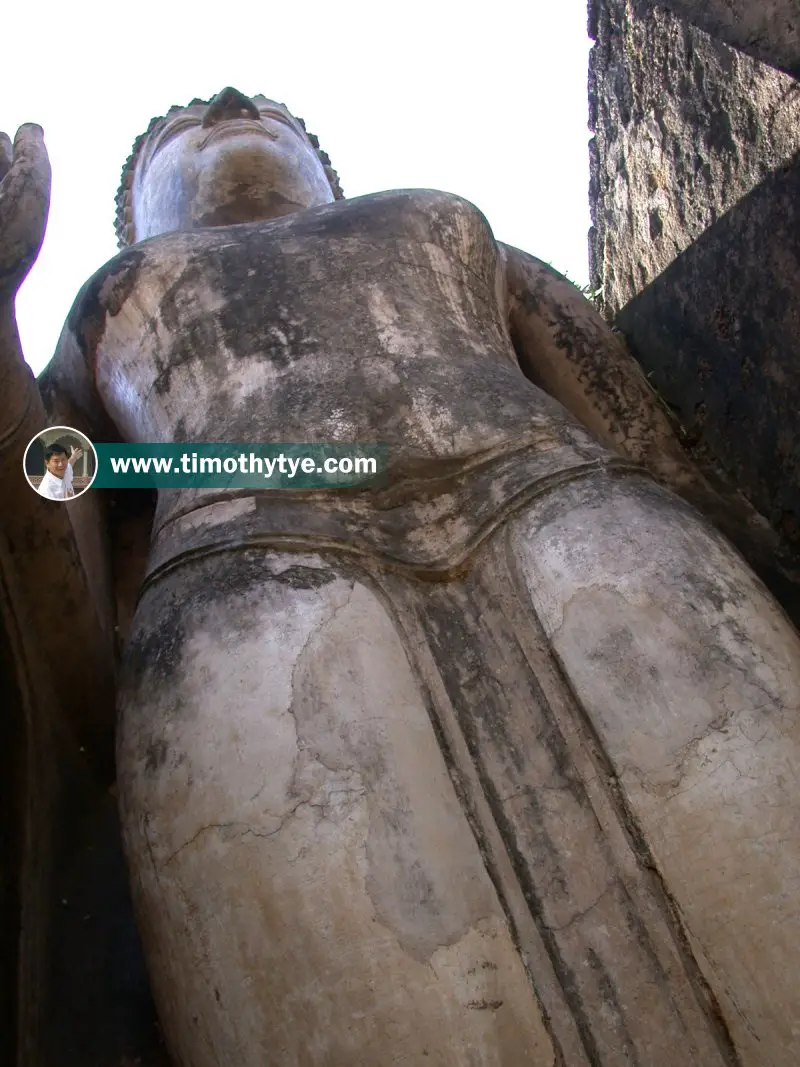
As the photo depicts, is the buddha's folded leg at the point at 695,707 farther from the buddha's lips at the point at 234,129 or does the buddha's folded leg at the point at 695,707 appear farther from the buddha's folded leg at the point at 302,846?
the buddha's lips at the point at 234,129

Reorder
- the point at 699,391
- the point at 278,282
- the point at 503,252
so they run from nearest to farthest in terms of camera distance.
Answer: the point at 278,282, the point at 699,391, the point at 503,252

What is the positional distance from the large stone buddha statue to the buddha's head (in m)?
1.14

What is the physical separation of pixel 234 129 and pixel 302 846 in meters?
3.13

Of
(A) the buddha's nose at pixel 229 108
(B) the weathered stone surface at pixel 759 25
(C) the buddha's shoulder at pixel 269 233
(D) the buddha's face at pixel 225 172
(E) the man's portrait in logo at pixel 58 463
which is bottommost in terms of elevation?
(E) the man's portrait in logo at pixel 58 463

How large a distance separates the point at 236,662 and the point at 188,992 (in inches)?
21.9

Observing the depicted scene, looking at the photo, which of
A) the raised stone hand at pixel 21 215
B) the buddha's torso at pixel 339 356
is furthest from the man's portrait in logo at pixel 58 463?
the raised stone hand at pixel 21 215

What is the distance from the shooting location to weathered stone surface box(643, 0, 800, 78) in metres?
2.34

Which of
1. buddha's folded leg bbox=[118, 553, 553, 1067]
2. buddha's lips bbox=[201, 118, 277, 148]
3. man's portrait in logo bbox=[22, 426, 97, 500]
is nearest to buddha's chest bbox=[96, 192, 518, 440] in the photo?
man's portrait in logo bbox=[22, 426, 97, 500]

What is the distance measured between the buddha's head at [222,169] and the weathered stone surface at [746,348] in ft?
4.73

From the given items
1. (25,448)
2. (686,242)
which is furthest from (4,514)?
(686,242)

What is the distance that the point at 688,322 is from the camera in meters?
3.26

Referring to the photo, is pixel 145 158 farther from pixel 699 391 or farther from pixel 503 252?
pixel 699 391

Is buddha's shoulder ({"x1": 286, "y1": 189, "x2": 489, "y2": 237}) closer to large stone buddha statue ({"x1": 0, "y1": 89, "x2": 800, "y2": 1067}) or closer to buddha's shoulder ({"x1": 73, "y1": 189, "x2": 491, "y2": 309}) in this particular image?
buddha's shoulder ({"x1": 73, "y1": 189, "x2": 491, "y2": 309})

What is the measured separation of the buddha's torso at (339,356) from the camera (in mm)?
2387
